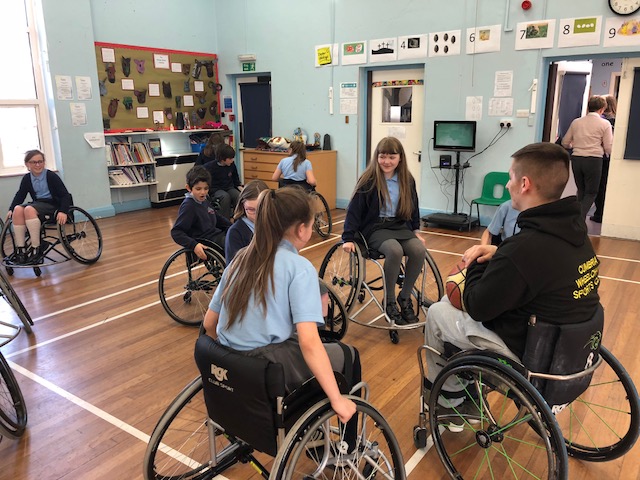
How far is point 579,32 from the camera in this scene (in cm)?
508

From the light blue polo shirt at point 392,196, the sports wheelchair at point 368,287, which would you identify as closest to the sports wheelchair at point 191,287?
the sports wheelchair at point 368,287

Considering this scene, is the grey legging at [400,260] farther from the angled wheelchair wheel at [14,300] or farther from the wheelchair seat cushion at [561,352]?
the angled wheelchair wheel at [14,300]

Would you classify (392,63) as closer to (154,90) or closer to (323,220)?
(323,220)

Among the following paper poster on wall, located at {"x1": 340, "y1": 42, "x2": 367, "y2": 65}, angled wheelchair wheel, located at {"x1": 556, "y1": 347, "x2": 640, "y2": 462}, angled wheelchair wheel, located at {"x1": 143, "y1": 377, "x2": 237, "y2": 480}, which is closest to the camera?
angled wheelchair wheel, located at {"x1": 143, "y1": 377, "x2": 237, "y2": 480}

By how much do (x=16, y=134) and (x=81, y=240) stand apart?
1.88 m

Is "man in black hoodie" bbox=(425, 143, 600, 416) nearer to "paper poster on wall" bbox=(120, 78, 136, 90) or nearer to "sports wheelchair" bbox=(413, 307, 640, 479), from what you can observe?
"sports wheelchair" bbox=(413, 307, 640, 479)

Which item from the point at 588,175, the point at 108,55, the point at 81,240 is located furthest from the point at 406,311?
the point at 108,55

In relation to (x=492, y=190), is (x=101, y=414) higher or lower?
lower

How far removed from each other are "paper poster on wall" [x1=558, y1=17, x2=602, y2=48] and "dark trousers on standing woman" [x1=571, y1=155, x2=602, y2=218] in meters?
1.15

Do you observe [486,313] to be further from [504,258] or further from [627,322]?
[627,322]

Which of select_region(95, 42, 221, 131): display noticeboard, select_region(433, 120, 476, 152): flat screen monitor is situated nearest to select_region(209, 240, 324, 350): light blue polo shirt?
select_region(433, 120, 476, 152): flat screen monitor

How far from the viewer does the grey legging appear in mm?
2979

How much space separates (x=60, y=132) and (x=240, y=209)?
15.1 feet

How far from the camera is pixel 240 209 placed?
2709mm
